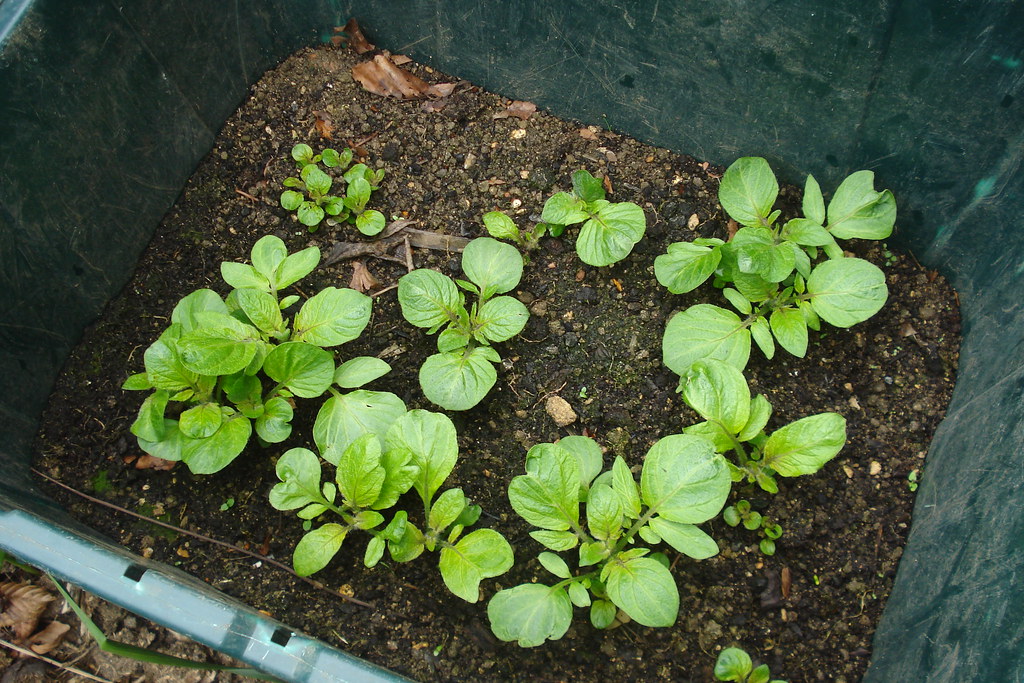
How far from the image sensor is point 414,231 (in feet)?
5.41

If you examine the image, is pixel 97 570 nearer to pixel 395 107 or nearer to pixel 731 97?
pixel 395 107

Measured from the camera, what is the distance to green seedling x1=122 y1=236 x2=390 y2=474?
1302 millimetres

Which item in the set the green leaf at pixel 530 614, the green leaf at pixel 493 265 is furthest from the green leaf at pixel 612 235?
the green leaf at pixel 530 614

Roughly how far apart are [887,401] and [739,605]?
509 mm

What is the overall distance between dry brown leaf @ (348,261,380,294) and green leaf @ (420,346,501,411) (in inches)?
10.8

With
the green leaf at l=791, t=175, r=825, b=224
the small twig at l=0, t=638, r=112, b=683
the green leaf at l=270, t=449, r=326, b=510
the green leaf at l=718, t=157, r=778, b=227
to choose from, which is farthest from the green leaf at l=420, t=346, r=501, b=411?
the small twig at l=0, t=638, r=112, b=683

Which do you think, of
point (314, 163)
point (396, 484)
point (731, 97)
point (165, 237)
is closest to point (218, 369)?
point (396, 484)

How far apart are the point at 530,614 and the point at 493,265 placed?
67 centimetres

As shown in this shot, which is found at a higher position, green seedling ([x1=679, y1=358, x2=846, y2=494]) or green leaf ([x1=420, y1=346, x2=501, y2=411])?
green seedling ([x1=679, y1=358, x2=846, y2=494])

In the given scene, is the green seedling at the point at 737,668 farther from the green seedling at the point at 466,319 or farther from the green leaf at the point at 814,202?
the green leaf at the point at 814,202

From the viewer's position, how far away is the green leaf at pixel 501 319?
142cm

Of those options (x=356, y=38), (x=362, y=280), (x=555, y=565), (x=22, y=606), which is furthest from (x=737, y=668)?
(x=356, y=38)

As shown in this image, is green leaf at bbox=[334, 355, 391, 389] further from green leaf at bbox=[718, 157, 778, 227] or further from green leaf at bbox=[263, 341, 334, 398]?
green leaf at bbox=[718, 157, 778, 227]

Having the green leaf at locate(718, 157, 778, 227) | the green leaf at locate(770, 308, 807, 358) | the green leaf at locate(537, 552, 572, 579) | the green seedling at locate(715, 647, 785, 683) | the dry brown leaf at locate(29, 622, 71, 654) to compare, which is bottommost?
the dry brown leaf at locate(29, 622, 71, 654)
